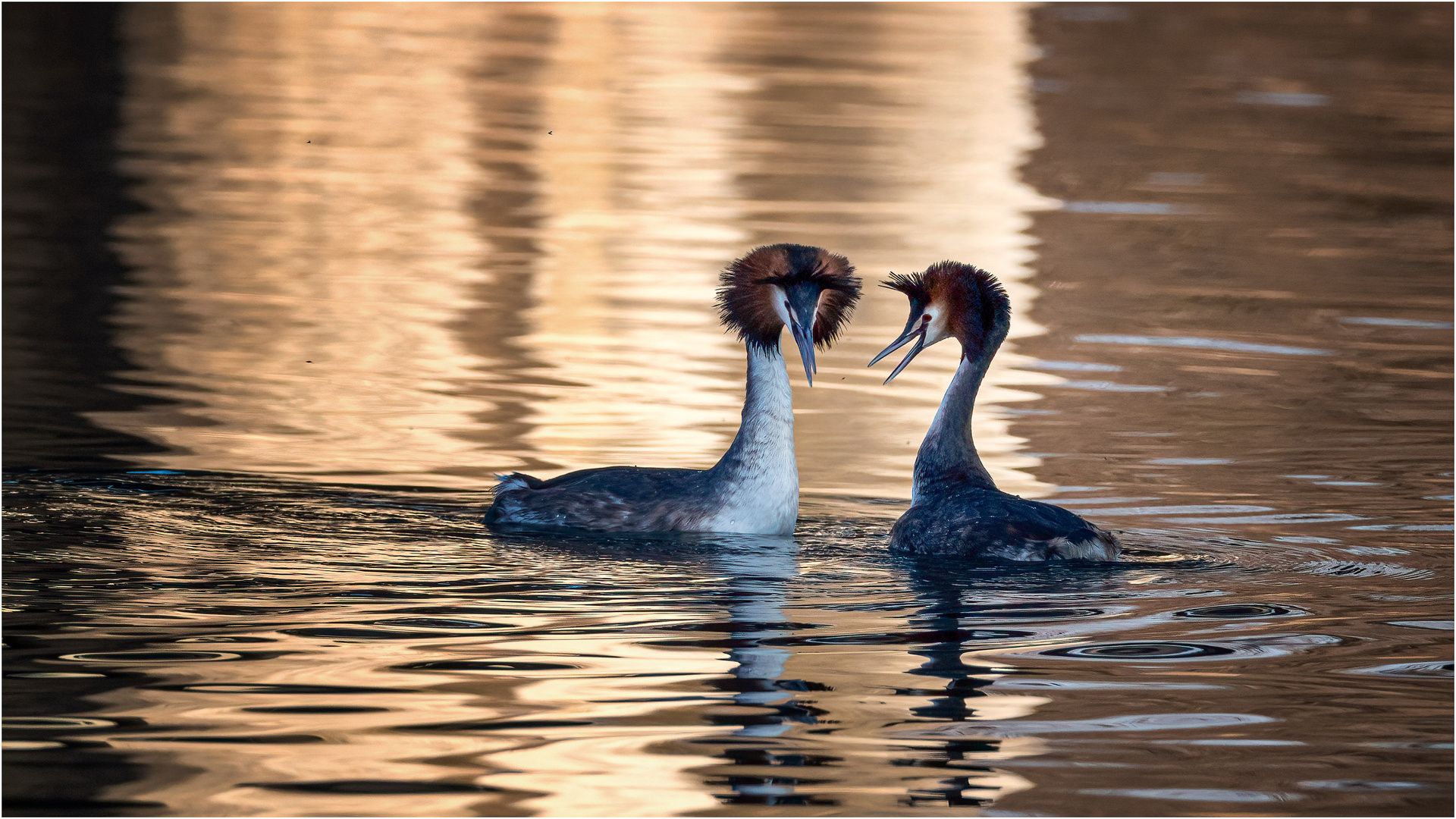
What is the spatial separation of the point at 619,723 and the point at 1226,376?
881 centimetres

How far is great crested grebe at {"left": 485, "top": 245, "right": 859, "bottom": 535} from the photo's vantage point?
1004cm

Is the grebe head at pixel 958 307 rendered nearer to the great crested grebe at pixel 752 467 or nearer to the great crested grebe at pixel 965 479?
the great crested grebe at pixel 965 479

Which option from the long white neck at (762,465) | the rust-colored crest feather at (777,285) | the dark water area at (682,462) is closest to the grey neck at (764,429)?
the long white neck at (762,465)

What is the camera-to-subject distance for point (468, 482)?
1134 centimetres

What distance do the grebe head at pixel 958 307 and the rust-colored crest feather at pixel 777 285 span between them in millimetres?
510

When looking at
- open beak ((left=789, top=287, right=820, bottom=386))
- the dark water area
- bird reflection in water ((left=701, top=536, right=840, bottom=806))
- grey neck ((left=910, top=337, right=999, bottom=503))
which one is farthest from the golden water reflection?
bird reflection in water ((left=701, top=536, right=840, bottom=806))

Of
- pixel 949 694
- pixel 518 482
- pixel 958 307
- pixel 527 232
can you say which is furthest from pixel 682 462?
pixel 527 232

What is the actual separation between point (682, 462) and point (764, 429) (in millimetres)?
1865

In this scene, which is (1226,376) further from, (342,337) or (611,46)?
(611,46)

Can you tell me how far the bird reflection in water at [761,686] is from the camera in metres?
6.64

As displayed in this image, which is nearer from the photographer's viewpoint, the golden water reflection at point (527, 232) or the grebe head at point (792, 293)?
→ the grebe head at point (792, 293)

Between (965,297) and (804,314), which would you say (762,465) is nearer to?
(804,314)

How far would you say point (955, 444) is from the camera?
10508 mm

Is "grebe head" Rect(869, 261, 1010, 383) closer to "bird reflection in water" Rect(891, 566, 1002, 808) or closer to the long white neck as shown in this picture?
the long white neck
